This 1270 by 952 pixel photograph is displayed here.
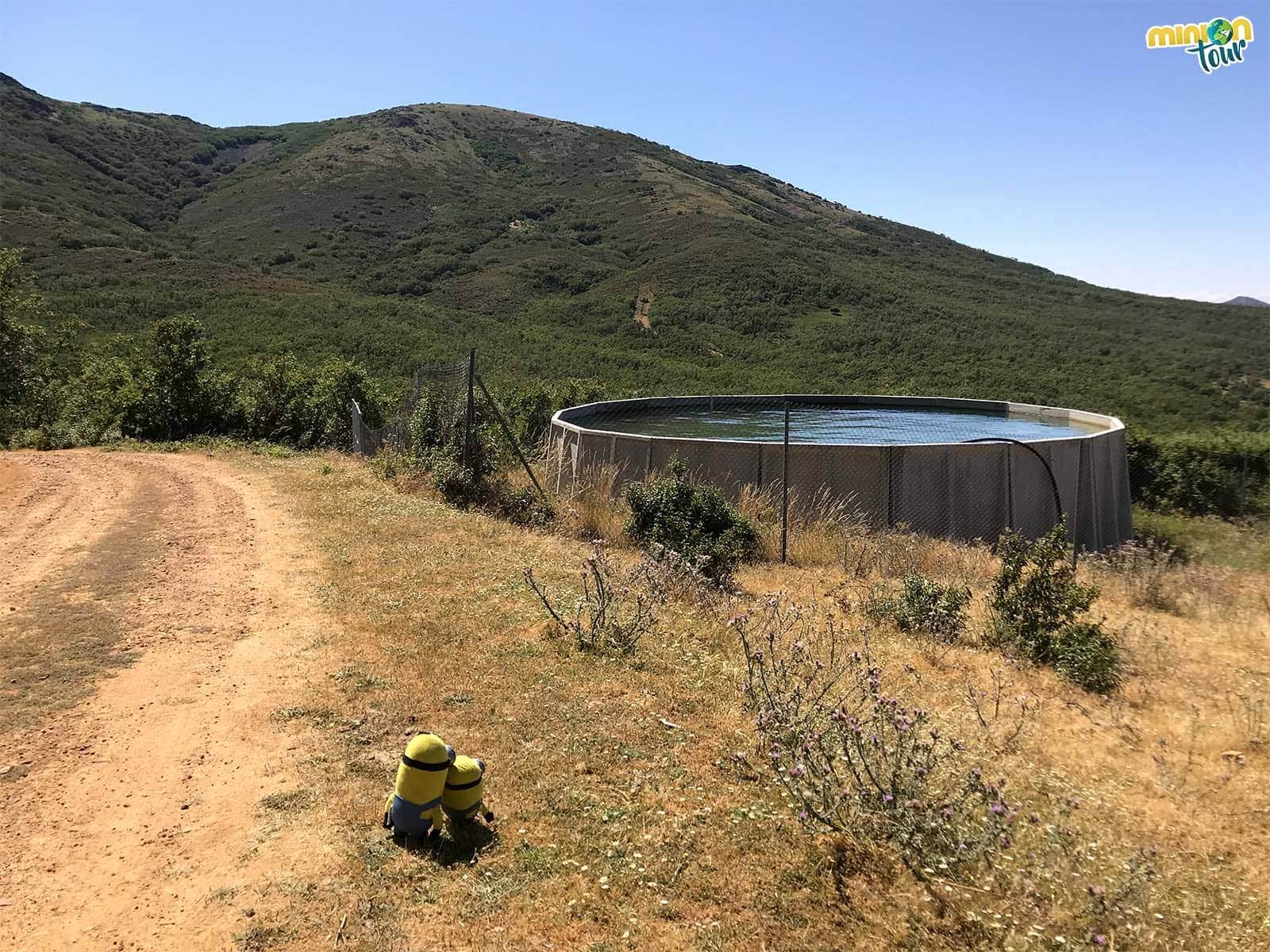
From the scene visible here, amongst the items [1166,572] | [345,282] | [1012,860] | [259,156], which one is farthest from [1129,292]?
[259,156]

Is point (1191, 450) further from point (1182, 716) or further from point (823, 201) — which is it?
point (823, 201)

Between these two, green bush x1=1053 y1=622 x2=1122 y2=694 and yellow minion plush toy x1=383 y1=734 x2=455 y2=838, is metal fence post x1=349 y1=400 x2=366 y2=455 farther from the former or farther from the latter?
green bush x1=1053 y1=622 x2=1122 y2=694

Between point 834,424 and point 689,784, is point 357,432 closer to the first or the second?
point 834,424

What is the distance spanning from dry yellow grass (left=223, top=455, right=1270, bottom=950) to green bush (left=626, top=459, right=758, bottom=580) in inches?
43.5

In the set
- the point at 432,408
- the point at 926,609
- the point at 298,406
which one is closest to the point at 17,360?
the point at 298,406

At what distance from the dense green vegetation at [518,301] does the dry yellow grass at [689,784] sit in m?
13.4

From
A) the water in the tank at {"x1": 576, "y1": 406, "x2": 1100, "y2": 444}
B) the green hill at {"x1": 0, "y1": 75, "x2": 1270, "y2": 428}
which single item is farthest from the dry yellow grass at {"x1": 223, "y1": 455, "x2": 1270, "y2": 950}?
the green hill at {"x1": 0, "y1": 75, "x2": 1270, "y2": 428}

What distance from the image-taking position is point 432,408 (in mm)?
12164

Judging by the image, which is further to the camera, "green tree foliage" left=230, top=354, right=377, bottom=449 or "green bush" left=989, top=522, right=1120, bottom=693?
"green tree foliage" left=230, top=354, right=377, bottom=449

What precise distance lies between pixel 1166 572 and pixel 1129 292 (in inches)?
3228

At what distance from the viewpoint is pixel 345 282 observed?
201 feet

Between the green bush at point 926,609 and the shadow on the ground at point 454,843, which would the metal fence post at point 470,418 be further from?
the shadow on the ground at point 454,843

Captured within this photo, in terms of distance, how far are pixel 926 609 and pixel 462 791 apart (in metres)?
4.67

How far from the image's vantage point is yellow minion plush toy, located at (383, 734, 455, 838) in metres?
3.16
